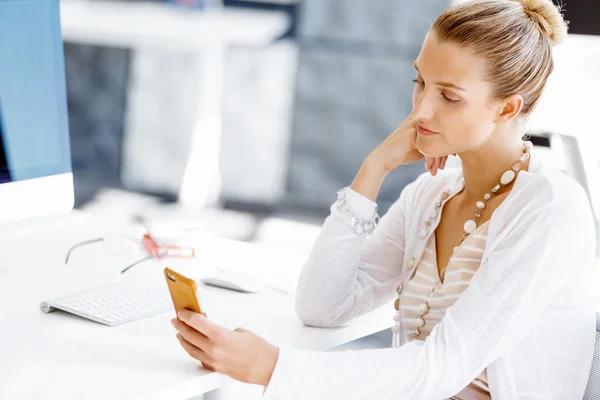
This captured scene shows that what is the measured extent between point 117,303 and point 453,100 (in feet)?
2.14

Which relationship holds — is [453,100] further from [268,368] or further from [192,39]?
[192,39]

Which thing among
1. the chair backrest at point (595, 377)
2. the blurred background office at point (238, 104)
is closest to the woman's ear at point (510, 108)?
the chair backrest at point (595, 377)

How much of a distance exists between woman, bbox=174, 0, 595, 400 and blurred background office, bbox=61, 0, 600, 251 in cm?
209

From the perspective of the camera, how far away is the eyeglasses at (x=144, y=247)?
1.63 metres

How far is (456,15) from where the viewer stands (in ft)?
4.00

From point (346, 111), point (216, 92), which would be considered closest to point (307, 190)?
point (346, 111)

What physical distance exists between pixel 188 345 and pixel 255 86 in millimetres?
3210

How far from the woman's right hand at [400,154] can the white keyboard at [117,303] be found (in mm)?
455

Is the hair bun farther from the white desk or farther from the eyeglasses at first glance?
the eyeglasses

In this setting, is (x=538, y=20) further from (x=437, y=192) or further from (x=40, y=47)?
(x=40, y=47)

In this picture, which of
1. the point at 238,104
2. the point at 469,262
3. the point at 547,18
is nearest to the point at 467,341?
the point at 469,262

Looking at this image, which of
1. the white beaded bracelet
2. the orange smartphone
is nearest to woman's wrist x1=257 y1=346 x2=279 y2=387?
the orange smartphone

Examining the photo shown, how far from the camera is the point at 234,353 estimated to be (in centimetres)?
108

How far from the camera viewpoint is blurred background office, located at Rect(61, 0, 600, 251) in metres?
3.89
